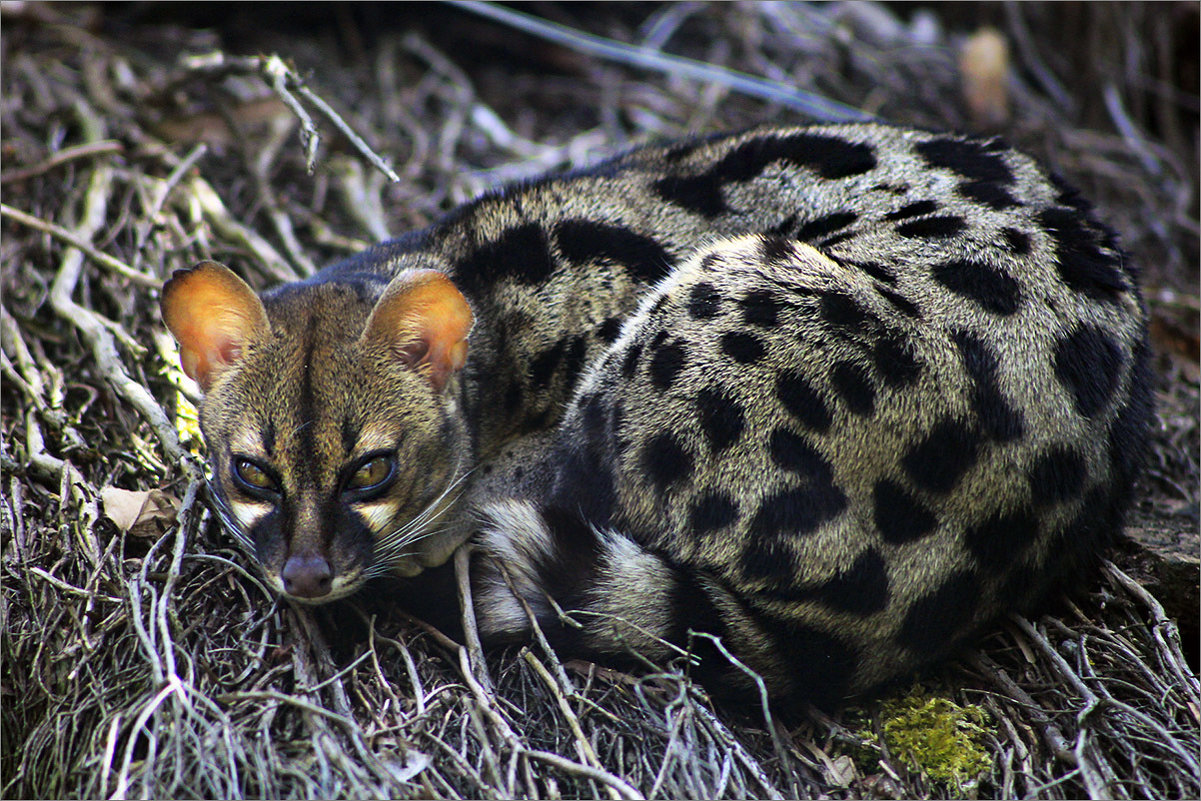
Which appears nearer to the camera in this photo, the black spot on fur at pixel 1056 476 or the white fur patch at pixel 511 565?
the black spot on fur at pixel 1056 476

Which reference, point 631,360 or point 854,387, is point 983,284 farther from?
A: point 631,360

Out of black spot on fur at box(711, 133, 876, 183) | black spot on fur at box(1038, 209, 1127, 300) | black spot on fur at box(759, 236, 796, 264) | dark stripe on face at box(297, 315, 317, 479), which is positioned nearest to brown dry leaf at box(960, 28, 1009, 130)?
black spot on fur at box(711, 133, 876, 183)

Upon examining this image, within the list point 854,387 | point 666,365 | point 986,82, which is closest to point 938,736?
point 854,387

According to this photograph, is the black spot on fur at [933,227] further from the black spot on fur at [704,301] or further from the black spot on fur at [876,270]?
the black spot on fur at [704,301]

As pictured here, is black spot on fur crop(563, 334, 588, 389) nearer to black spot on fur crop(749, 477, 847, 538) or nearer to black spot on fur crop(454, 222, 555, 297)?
black spot on fur crop(454, 222, 555, 297)

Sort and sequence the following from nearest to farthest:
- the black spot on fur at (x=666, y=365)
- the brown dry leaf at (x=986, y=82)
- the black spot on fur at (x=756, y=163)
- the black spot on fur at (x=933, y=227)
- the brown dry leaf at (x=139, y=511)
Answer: the black spot on fur at (x=666, y=365)
the brown dry leaf at (x=139, y=511)
the black spot on fur at (x=933, y=227)
the black spot on fur at (x=756, y=163)
the brown dry leaf at (x=986, y=82)

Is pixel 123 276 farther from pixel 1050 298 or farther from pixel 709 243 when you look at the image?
pixel 1050 298

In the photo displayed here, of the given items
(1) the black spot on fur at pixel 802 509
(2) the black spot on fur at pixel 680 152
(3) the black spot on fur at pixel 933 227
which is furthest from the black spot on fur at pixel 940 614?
(2) the black spot on fur at pixel 680 152
